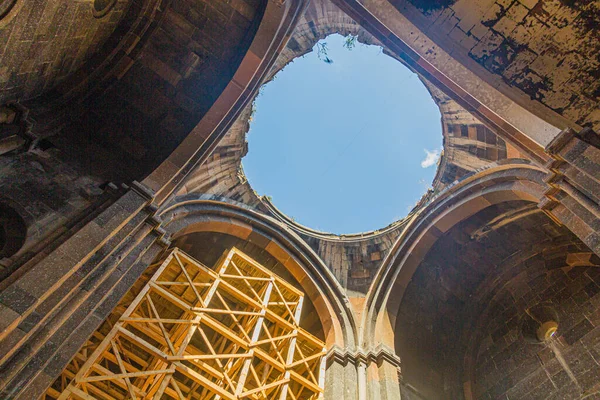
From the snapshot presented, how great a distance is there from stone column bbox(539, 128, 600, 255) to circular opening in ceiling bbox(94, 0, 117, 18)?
664 cm

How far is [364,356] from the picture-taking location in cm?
771

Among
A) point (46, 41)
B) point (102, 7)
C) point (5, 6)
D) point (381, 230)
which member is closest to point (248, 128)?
point (102, 7)

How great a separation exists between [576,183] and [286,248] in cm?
671

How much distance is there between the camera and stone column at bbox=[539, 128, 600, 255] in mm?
3582

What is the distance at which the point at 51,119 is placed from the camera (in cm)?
602

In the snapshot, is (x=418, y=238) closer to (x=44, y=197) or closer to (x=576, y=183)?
(x=576, y=183)

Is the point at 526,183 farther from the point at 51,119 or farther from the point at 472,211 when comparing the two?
the point at 51,119

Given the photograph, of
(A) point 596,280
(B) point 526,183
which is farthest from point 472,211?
(A) point 596,280

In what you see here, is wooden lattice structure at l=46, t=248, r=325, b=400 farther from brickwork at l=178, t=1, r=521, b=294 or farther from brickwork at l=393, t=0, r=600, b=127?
brickwork at l=393, t=0, r=600, b=127

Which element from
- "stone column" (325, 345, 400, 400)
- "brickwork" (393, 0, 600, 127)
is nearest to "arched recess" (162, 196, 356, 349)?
"stone column" (325, 345, 400, 400)

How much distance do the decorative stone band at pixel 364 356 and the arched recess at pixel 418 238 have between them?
12.5 inches

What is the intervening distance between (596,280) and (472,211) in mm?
2866

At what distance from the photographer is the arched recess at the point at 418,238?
7.55 meters

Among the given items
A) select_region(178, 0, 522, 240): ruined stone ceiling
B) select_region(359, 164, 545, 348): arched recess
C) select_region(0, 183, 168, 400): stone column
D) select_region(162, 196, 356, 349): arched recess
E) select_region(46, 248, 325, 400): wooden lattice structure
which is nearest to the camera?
select_region(0, 183, 168, 400): stone column
